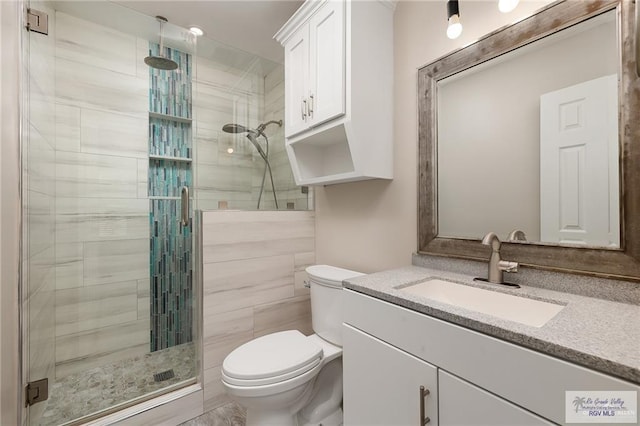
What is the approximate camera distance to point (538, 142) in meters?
1.06

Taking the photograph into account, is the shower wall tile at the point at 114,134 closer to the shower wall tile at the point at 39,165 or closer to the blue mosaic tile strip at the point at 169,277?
the shower wall tile at the point at 39,165

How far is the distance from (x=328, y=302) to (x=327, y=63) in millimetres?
1285

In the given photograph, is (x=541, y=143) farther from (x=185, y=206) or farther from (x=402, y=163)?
(x=185, y=206)

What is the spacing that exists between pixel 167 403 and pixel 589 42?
2.48 m

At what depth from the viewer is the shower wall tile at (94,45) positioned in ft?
5.88

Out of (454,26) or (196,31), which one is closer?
(454,26)

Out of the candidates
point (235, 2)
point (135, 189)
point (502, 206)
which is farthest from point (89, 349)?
point (502, 206)

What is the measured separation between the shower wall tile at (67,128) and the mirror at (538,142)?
7.39 ft

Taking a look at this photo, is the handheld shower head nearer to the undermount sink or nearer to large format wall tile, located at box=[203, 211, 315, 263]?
large format wall tile, located at box=[203, 211, 315, 263]

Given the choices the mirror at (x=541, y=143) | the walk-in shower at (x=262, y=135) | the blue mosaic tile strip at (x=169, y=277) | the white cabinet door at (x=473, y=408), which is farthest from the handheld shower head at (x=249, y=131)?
the white cabinet door at (x=473, y=408)

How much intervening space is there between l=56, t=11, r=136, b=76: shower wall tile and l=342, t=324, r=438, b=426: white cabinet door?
2.29m

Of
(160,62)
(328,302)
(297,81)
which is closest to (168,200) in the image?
(160,62)

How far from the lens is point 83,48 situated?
6.08ft

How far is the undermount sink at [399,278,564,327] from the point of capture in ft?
2.95
